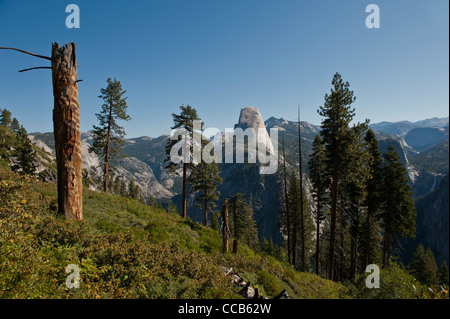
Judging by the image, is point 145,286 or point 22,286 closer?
point 22,286

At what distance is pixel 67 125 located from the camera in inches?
280

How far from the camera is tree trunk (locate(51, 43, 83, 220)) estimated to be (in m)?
7.00

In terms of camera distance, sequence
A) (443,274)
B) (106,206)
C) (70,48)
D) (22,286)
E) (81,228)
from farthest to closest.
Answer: (443,274) → (106,206) → (70,48) → (81,228) → (22,286)

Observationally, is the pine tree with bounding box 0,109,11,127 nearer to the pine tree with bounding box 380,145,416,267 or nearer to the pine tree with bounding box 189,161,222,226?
the pine tree with bounding box 189,161,222,226

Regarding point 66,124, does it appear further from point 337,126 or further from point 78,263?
point 337,126

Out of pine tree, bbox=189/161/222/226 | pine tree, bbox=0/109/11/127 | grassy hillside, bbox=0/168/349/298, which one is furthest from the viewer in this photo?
pine tree, bbox=0/109/11/127

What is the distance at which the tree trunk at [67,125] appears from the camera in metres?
7.00

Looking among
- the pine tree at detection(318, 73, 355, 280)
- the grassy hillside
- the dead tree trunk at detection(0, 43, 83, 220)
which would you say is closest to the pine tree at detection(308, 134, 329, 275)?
the pine tree at detection(318, 73, 355, 280)

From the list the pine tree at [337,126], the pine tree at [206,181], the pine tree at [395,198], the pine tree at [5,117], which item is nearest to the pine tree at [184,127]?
the pine tree at [206,181]

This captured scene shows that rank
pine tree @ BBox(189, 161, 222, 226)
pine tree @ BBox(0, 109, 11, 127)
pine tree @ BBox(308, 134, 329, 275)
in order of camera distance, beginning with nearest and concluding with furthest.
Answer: pine tree @ BBox(308, 134, 329, 275)
pine tree @ BBox(189, 161, 222, 226)
pine tree @ BBox(0, 109, 11, 127)
